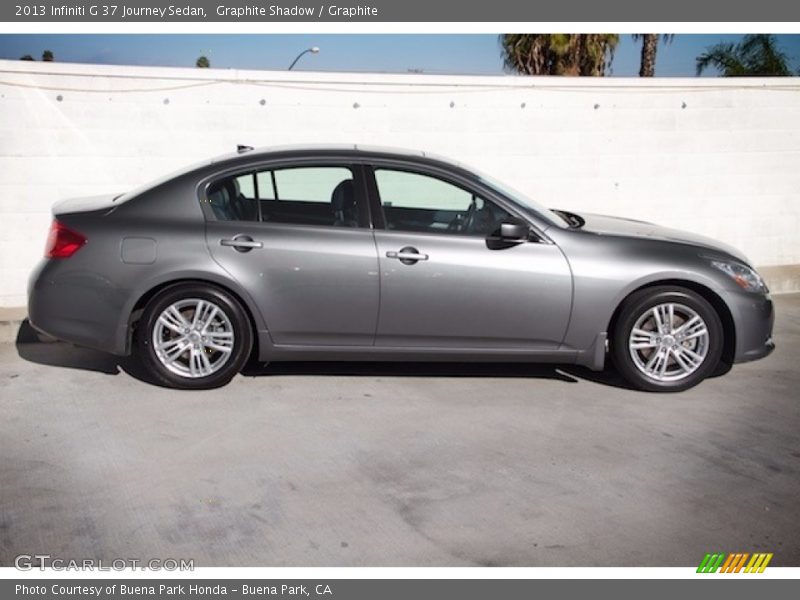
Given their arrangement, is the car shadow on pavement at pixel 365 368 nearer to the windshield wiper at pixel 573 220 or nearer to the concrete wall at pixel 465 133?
the windshield wiper at pixel 573 220

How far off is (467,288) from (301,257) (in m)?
1.08

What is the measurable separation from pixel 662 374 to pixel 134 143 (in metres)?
5.07

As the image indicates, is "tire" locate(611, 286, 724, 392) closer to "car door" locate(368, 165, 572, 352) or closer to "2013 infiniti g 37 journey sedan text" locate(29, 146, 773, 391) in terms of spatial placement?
"2013 infiniti g 37 journey sedan text" locate(29, 146, 773, 391)

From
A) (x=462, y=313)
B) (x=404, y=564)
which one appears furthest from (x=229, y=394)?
(x=404, y=564)

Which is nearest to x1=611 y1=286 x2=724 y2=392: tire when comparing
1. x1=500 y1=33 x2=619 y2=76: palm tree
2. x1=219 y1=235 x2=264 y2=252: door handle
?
x1=219 y1=235 x2=264 y2=252: door handle

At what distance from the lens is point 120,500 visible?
4.43m

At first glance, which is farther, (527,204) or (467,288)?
(527,204)

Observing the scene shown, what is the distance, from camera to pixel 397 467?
16.1 feet

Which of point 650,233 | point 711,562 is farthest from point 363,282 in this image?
point 711,562

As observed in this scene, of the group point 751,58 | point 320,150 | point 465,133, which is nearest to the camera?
point 320,150

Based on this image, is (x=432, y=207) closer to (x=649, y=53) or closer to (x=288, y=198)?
(x=288, y=198)

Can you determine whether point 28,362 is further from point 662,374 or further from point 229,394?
point 662,374

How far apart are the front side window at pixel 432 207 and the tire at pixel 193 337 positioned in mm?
1199

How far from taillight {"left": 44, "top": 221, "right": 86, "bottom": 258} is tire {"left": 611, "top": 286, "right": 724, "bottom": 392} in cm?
353
